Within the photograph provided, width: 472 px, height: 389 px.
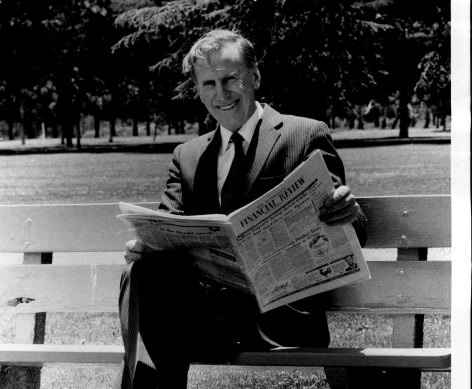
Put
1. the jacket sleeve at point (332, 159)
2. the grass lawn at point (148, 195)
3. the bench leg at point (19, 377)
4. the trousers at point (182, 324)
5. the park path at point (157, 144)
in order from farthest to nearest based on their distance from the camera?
the park path at point (157, 144) → the grass lawn at point (148, 195) → the bench leg at point (19, 377) → the jacket sleeve at point (332, 159) → the trousers at point (182, 324)

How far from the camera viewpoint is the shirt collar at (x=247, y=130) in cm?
321

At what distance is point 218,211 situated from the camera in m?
3.17

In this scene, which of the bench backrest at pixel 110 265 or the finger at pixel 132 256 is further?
the bench backrest at pixel 110 265

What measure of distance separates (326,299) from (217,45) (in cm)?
116

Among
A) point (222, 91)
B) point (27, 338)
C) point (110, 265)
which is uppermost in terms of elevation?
point (222, 91)

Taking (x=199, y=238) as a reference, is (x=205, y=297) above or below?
below

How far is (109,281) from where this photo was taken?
364 cm

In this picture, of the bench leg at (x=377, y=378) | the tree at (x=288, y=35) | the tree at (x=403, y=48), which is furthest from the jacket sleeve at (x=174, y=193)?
the tree at (x=403, y=48)

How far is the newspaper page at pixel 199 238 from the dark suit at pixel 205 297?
0.18ft

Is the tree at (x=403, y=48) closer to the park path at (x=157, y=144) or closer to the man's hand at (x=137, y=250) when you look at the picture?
the park path at (x=157, y=144)

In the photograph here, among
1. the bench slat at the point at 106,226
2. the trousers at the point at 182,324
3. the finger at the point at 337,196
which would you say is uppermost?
the finger at the point at 337,196

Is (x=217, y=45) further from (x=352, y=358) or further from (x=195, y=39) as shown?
(x=195, y=39)

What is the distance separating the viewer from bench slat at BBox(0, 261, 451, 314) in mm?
3311

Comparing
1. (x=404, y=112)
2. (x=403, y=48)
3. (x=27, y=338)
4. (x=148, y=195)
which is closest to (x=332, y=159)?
(x=27, y=338)
